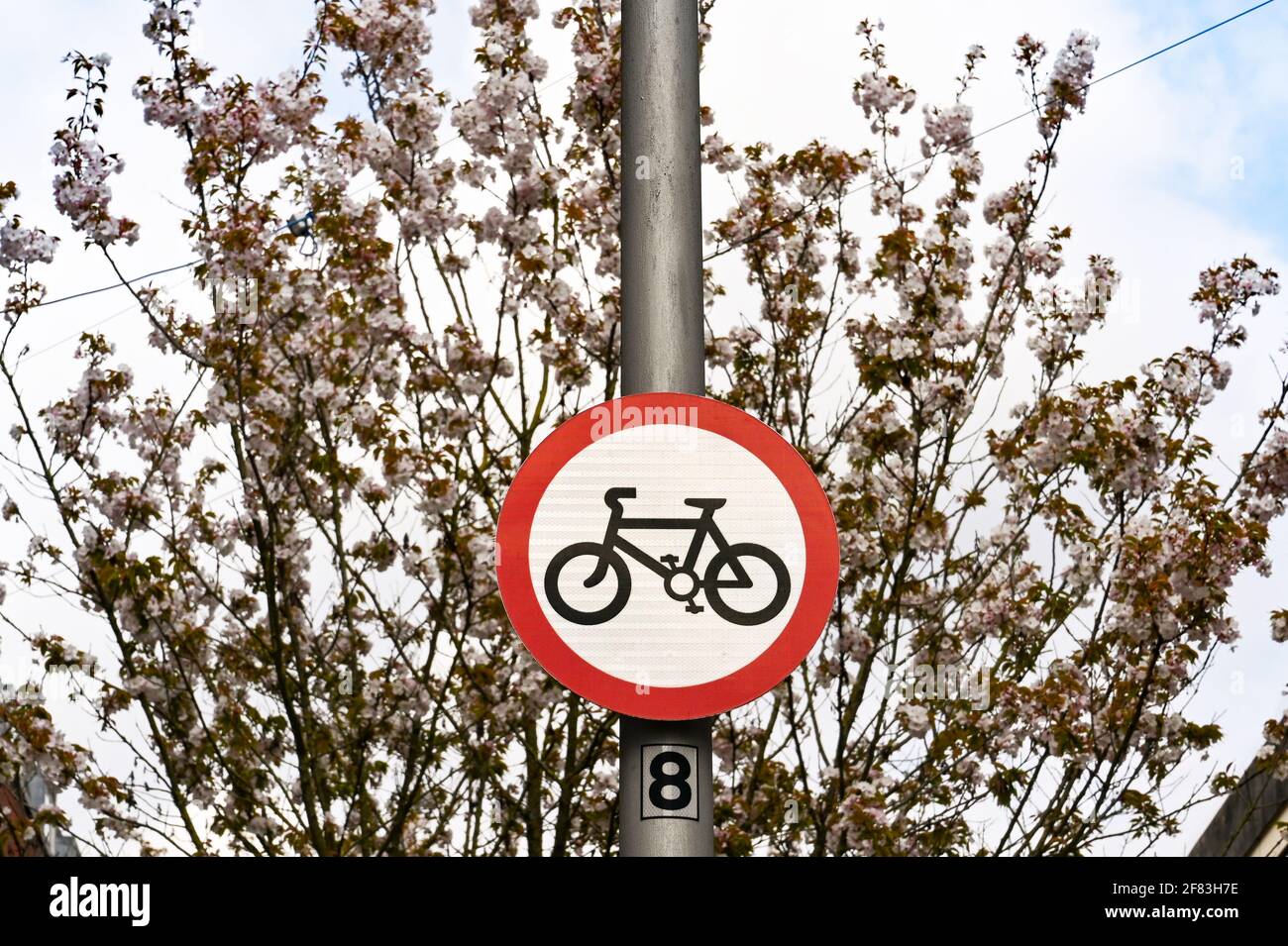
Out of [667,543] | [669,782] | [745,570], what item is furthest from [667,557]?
[669,782]

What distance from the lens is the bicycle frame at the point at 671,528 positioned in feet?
10.6

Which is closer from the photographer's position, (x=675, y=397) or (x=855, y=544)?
(x=675, y=397)

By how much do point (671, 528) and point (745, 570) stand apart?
0.17 meters

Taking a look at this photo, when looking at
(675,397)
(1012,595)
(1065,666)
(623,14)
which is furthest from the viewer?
(1012,595)

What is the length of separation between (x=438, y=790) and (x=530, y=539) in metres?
6.37

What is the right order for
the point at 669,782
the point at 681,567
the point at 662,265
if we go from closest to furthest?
the point at 669,782
the point at 681,567
the point at 662,265

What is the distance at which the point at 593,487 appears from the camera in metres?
3.35

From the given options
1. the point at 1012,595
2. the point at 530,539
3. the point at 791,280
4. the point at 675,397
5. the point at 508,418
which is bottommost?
the point at 530,539

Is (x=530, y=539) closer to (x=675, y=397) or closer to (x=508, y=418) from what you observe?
(x=675, y=397)

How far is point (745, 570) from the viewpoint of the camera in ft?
10.7

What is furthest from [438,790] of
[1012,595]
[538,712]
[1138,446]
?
[1138,446]

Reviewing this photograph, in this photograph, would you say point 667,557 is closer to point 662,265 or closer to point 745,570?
point 745,570

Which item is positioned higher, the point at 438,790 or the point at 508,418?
the point at 508,418

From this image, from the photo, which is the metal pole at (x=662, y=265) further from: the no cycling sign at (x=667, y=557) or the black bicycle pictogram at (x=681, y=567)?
the black bicycle pictogram at (x=681, y=567)
